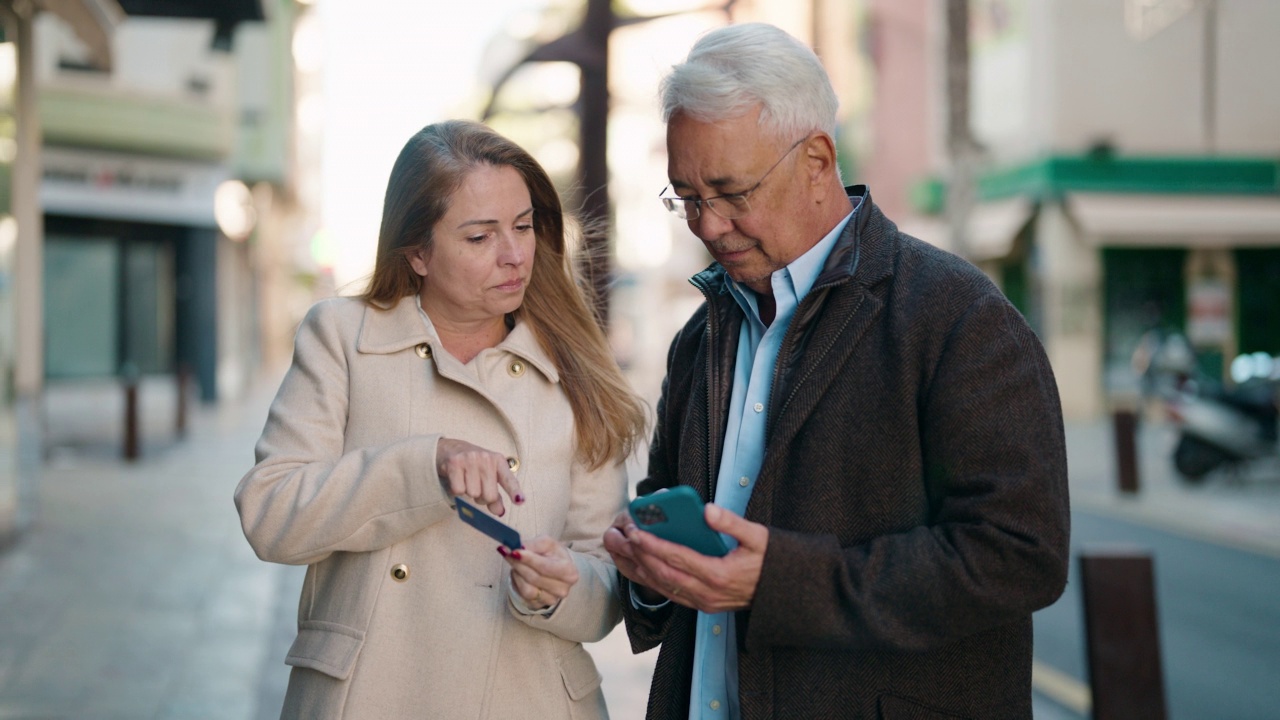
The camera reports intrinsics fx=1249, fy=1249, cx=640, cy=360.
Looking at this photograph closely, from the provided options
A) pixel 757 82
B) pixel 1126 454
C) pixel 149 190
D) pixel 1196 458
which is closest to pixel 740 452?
pixel 757 82

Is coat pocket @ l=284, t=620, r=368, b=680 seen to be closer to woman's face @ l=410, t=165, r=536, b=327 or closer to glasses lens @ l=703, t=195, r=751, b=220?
woman's face @ l=410, t=165, r=536, b=327

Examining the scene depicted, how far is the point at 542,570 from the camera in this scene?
7.69 ft

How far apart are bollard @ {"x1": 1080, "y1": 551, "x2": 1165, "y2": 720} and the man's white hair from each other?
8.40 feet

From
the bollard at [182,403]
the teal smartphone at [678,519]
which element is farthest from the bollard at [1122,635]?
the bollard at [182,403]

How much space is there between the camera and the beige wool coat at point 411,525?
2.40 meters

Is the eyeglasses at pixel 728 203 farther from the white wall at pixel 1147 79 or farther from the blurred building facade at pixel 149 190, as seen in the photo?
the white wall at pixel 1147 79

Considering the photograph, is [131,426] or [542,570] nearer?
[542,570]

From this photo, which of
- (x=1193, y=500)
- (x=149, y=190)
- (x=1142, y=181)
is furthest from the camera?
(x=149, y=190)

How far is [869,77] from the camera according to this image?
29.7 m

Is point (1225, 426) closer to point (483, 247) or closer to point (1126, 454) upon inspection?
point (1126, 454)

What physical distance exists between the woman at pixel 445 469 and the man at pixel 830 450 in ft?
0.88

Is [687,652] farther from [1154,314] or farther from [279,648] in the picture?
[1154,314]

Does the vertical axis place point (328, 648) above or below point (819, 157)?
below

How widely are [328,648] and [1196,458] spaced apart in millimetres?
11873
